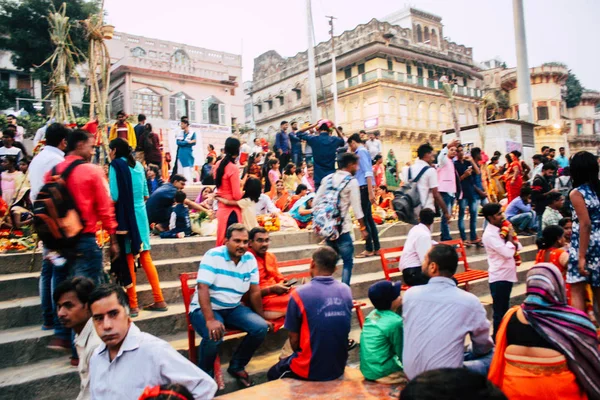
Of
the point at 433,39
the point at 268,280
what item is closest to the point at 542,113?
the point at 433,39

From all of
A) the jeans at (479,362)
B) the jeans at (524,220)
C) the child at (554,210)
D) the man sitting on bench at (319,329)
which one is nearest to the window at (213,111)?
the jeans at (524,220)

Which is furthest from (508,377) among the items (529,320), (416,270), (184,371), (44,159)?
(44,159)

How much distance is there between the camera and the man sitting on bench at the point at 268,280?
15.2ft

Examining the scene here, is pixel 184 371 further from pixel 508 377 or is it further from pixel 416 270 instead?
pixel 416 270

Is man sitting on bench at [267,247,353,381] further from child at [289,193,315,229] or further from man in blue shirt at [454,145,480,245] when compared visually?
man in blue shirt at [454,145,480,245]

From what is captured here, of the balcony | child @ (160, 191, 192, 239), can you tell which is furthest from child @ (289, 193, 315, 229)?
the balcony

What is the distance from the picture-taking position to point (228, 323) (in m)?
4.19

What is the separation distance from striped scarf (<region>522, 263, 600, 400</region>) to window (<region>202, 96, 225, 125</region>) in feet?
93.4

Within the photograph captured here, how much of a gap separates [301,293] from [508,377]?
65.0 inches

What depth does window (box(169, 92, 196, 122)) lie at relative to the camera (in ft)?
90.6

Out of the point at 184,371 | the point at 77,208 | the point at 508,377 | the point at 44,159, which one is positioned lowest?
the point at 508,377

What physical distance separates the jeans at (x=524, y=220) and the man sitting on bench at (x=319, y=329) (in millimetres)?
7463

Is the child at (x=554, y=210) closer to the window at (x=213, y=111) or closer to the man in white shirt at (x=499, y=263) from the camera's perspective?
the man in white shirt at (x=499, y=263)

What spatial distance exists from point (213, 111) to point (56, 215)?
1086 inches
